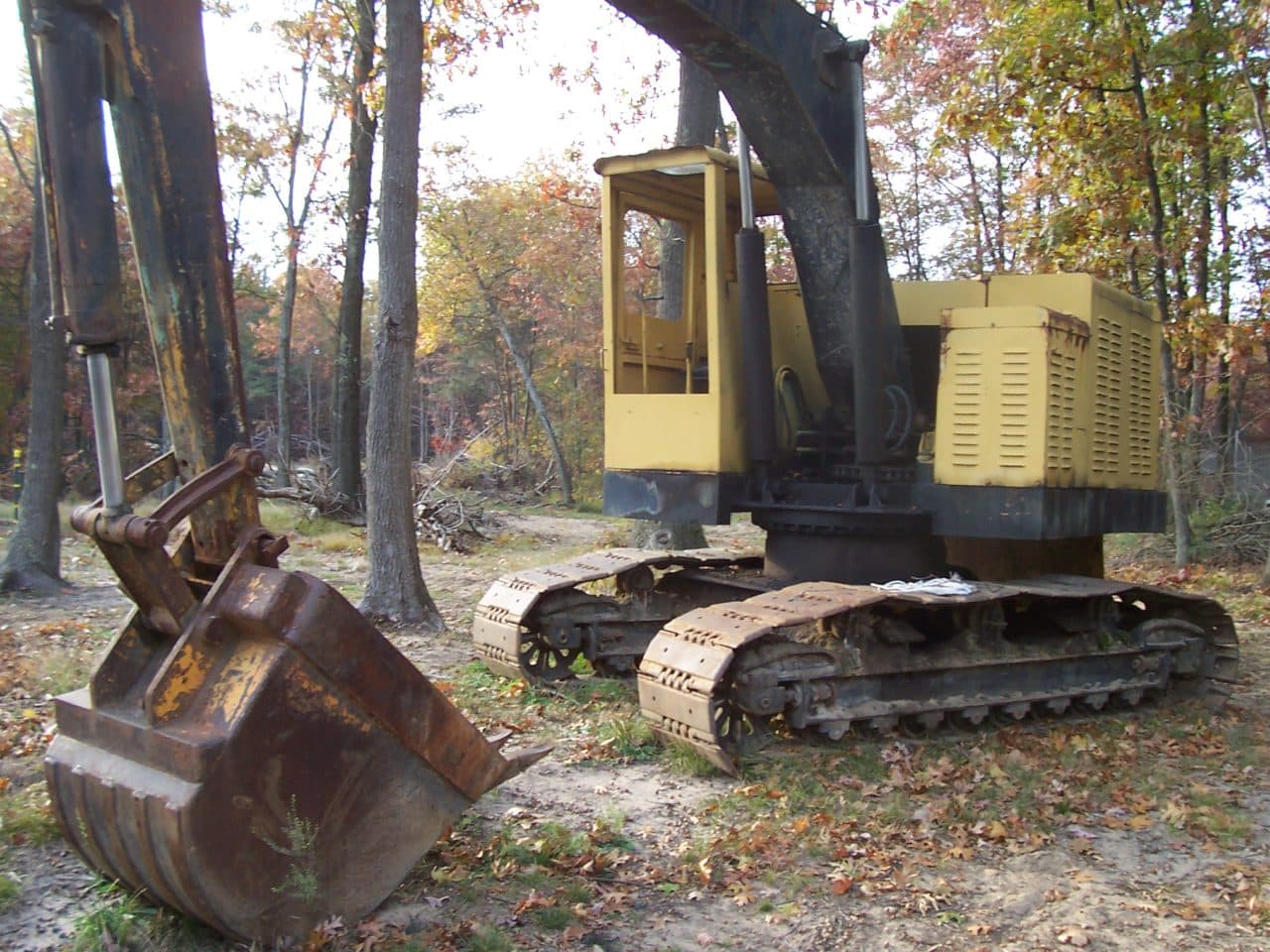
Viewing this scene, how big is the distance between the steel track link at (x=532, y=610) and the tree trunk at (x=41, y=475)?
5704 millimetres

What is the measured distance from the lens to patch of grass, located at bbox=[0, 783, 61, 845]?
399cm

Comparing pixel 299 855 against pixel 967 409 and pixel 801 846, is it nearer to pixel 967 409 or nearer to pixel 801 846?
pixel 801 846

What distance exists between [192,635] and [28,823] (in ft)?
5.18

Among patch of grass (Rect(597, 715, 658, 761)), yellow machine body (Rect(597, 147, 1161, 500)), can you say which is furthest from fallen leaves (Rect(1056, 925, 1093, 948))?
yellow machine body (Rect(597, 147, 1161, 500))

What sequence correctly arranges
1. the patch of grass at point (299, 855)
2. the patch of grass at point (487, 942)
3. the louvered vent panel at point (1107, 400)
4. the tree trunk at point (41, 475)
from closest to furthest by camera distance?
the patch of grass at point (299, 855) < the patch of grass at point (487, 942) < the louvered vent panel at point (1107, 400) < the tree trunk at point (41, 475)

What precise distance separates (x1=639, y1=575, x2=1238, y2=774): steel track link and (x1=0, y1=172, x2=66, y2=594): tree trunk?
748 centimetres

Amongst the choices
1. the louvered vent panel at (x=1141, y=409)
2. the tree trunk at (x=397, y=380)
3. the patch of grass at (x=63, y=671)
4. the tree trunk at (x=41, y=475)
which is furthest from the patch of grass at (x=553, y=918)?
the tree trunk at (x=41, y=475)

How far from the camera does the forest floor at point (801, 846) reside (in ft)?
11.7

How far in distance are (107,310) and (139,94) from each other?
2.03 ft

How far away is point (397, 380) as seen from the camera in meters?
8.70

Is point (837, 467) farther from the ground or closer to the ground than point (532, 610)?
farther from the ground

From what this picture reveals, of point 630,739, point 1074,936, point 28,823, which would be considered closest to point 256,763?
point 28,823

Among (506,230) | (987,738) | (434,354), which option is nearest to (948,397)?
(987,738)

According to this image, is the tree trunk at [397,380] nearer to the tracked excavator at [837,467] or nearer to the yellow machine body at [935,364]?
the tracked excavator at [837,467]
